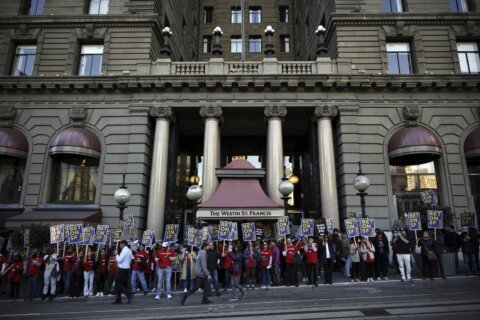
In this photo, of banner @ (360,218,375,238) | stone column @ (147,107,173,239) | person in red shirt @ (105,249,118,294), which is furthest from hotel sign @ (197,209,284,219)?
stone column @ (147,107,173,239)

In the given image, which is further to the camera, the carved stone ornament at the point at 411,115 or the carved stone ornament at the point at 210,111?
the carved stone ornament at the point at 210,111

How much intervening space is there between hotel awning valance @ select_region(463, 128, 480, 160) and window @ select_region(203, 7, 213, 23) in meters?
29.3

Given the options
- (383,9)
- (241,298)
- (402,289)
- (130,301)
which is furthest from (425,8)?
(130,301)

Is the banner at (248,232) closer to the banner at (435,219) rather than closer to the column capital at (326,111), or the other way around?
the banner at (435,219)

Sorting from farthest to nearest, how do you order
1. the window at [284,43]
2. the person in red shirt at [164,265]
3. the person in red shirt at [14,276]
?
the window at [284,43] → the person in red shirt at [14,276] → the person in red shirt at [164,265]

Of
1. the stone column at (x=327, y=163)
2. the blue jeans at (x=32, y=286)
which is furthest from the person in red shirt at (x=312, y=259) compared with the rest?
the blue jeans at (x=32, y=286)

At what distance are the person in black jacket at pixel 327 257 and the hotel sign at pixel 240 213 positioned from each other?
9.46 feet

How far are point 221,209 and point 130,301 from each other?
20.0 ft

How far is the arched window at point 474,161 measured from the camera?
21500mm

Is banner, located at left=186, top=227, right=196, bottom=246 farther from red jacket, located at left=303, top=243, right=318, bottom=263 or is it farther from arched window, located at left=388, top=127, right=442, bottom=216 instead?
arched window, located at left=388, top=127, right=442, bottom=216

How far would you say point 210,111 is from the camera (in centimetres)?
2295

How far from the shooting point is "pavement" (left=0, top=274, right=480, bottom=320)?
9344mm

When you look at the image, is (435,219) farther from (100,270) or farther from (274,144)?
(100,270)

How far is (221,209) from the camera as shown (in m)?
16.8
